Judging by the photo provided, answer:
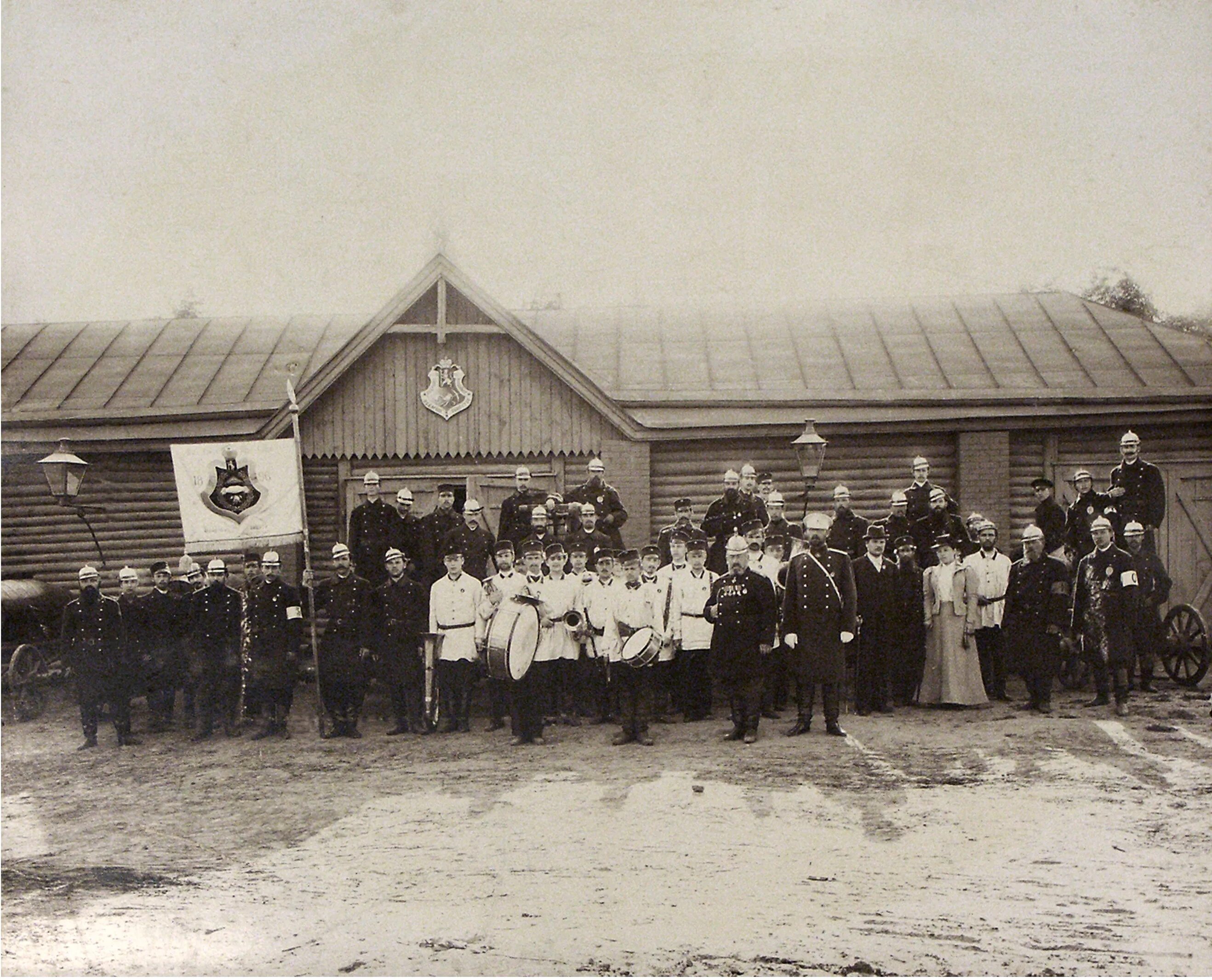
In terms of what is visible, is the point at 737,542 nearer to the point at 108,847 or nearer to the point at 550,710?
the point at 550,710

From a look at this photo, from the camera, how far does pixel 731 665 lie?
786cm

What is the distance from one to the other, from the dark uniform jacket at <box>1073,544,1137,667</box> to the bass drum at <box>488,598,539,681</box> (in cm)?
465

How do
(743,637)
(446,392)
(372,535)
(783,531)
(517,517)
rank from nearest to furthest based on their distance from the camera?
1. (743,637)
2. (783,531)
3. (372,535)
4. (517,517)
5. (446,392)

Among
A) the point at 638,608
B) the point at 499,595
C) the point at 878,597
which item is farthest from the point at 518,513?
the point at 878,597

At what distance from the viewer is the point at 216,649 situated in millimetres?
8664

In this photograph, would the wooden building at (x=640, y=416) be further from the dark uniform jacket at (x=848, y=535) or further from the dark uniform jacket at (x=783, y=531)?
the dark uniform jacket at (x=783, y=531)

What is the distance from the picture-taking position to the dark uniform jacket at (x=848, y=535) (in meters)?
9.07

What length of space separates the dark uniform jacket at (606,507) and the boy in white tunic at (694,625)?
1204mm

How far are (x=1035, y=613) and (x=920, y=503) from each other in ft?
4.77

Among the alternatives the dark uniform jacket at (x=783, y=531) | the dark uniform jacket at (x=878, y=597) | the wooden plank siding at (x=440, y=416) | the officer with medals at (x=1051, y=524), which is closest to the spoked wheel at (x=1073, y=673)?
the officer with medals at (x=1051, y=524)

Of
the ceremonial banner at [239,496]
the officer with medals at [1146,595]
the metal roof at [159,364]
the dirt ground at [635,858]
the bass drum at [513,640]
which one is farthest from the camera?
the metal roof at [159,364]

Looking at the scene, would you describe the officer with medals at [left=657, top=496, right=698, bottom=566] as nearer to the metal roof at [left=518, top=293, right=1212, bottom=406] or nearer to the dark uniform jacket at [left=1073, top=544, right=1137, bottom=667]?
the metal roof at [left=518, top=293, right=1212, bottom=406]

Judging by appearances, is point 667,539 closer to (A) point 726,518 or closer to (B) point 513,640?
(A) point 726,518

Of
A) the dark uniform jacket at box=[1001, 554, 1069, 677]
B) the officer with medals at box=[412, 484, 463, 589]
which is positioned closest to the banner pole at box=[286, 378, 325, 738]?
the officer with medals at box=[412, 484, 463, 589]
